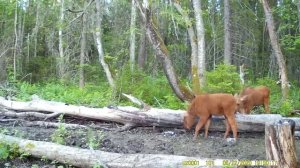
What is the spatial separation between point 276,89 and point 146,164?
12.2 m

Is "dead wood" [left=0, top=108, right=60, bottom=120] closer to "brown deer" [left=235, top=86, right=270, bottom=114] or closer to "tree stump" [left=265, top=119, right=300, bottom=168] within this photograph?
"brown deer" [left=235, top=86, right=270, bottom=114]

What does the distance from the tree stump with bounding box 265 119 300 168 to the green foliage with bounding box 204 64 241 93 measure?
19.4 ft

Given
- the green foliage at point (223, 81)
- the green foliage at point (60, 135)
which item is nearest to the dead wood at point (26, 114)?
the green foliage at point (60, 135)

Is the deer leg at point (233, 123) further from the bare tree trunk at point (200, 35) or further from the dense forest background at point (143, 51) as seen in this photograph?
the bare tree trunk at point (200, 35)

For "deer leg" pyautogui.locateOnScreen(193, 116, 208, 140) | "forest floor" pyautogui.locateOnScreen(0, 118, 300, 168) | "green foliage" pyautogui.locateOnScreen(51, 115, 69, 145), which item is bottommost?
"forest floor" pyautogui.locateOnScreen(0, 118, 300, 168)

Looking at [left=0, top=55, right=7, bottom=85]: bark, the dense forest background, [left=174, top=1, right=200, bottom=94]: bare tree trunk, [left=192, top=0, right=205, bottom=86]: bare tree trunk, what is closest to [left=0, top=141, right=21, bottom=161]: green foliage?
the dense forest background

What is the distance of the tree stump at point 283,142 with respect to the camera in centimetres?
536

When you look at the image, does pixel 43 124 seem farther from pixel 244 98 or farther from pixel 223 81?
pixel 223 81

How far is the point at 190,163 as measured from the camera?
19.5 feet

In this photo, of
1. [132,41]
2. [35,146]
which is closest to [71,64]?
[132,41]

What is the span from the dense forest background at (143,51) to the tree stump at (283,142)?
19.3 ft

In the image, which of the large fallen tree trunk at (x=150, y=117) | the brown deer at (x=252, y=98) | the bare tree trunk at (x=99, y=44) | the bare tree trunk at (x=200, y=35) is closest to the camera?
the large fallen tree trunk at (x=150, y=117)

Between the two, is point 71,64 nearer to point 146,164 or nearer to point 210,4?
point 210,4

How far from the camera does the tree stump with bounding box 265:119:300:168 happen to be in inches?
211
